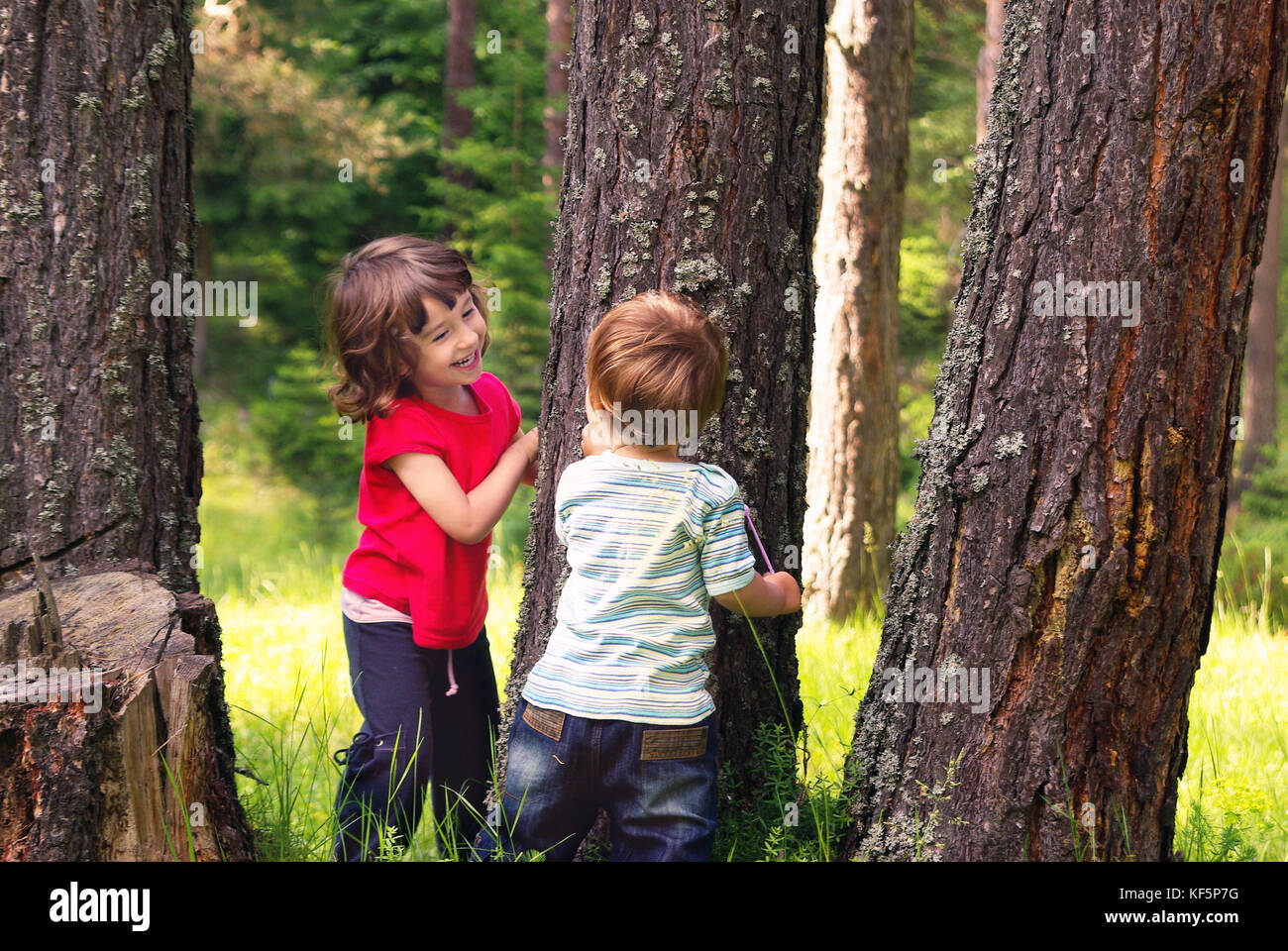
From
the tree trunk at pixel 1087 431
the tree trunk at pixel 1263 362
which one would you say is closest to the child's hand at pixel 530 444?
the tree trunk at pixel 1087 431

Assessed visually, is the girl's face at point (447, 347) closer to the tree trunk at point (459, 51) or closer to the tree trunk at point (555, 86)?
the tree trunk at point (555, 86)

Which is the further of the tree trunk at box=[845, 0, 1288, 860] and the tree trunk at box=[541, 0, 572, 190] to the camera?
the tree trunk at box=[541, 0, 572, 190]

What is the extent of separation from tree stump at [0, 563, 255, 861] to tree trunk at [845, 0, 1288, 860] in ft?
5.72

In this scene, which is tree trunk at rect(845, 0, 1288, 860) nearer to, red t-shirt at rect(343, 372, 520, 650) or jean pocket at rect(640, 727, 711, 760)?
jean pocket at rect(640, 727, 711, 760)

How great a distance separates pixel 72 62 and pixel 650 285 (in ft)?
5.66

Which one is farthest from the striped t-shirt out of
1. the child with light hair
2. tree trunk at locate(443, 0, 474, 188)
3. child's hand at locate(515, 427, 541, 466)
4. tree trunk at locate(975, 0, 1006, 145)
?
tree trunk at locate(443, 0, 474, 188)

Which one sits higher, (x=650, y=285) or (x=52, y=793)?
(x=650, y=285)

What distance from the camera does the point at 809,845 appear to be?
279cm

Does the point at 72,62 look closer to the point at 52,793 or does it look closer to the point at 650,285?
the point at 650,285

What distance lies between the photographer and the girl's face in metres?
3.00

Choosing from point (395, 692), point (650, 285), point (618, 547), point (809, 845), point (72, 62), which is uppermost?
point (72, 62)

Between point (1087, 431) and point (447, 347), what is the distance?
5.60 feet

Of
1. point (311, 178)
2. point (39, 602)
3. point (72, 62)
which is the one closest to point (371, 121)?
point (311, 178)

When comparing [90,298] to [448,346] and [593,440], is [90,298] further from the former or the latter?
[593,440]
